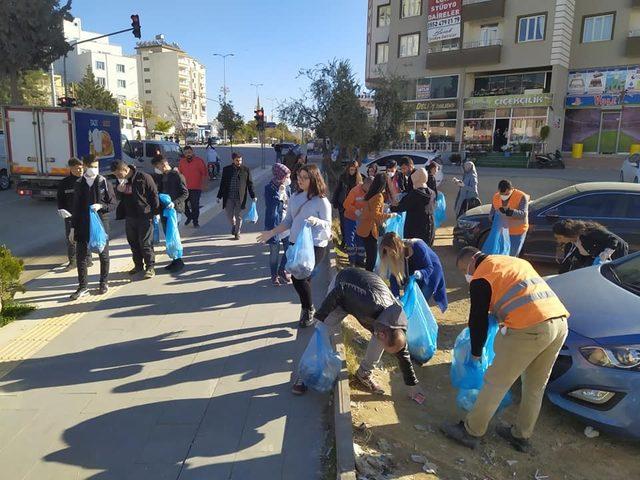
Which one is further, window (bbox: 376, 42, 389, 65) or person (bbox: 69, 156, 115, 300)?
window (bbox: 376, 42, 389, 65)

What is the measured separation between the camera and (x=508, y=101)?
98.4 feet

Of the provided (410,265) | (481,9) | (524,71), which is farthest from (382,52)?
(410,265)

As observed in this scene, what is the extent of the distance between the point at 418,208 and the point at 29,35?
90.5 ft

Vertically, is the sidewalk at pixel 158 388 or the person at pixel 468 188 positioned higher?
the person at pixel 468 188

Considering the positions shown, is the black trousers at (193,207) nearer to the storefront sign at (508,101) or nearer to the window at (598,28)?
the storefront sign at (508,101)

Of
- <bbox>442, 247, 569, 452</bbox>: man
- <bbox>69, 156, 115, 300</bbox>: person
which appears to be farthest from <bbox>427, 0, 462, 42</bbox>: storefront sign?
<bbox>442, 247, 569, 452</bbox>: man

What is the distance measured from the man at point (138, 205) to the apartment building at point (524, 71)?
Answer: 20.8 metres

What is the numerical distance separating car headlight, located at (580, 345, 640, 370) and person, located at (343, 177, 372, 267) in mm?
3650

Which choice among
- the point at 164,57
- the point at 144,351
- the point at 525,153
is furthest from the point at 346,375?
the point at 164,57

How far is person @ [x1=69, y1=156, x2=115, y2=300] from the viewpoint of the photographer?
6027 millimetres

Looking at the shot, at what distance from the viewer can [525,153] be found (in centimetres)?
2730

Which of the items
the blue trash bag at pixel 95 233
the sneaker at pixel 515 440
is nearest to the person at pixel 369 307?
the sneaker at pixel 515 440

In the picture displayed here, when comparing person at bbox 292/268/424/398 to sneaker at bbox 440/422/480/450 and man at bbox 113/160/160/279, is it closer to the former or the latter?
sneaker at bbox 440/422/480/450

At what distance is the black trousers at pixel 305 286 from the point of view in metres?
4.94
